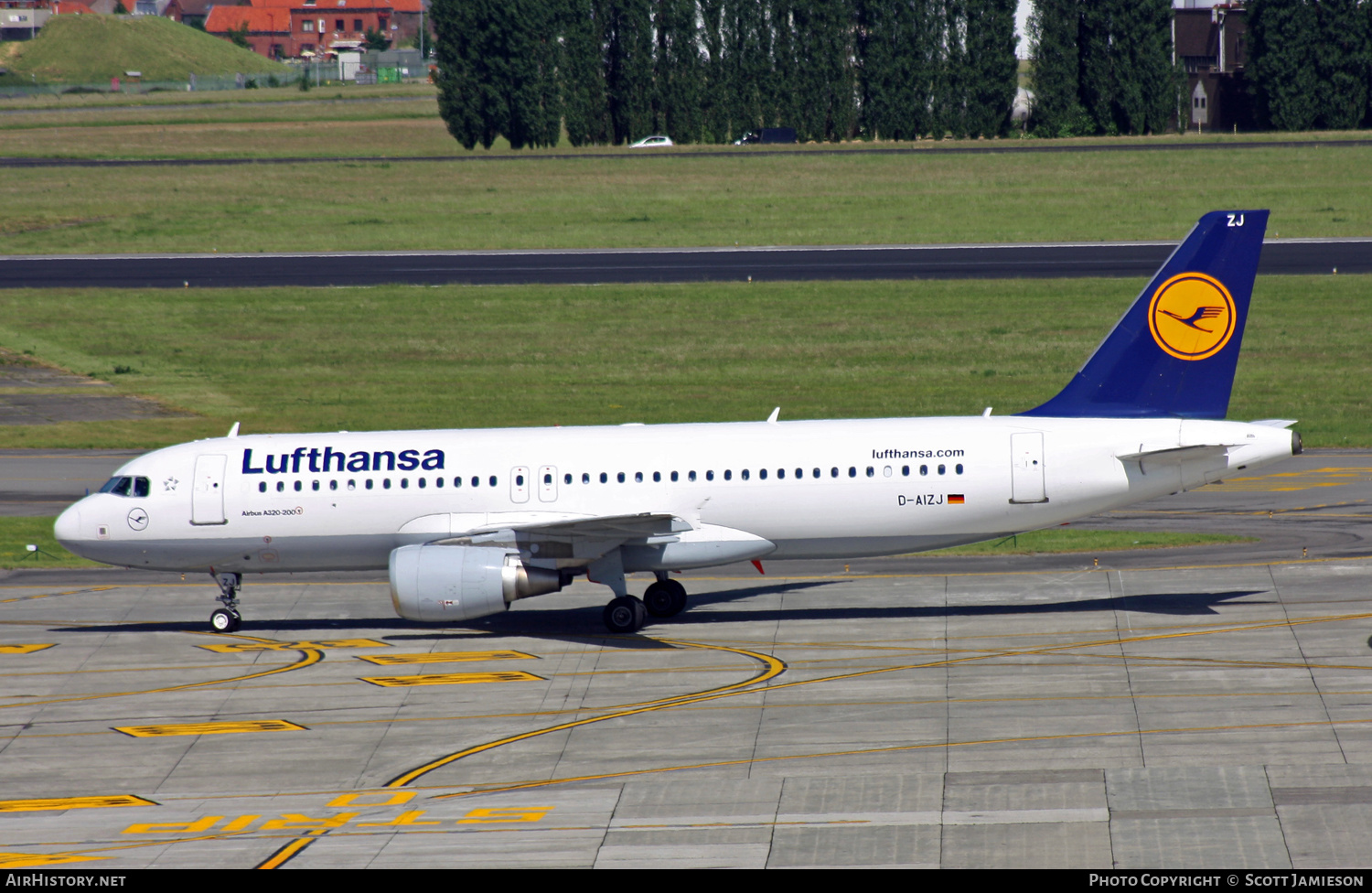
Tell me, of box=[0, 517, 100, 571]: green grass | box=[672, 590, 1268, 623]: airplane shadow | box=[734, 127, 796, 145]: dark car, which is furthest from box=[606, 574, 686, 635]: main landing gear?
box=[734, 127, 796, 145]: dark car

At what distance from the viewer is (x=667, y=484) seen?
103ft

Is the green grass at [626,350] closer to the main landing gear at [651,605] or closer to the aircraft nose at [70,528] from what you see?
the main landing gear at [651,605]

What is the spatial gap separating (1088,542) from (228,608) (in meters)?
20.8

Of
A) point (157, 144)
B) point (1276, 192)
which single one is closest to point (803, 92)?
point (1276, 192)

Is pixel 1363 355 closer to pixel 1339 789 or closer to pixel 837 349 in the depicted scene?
pixel 837 349

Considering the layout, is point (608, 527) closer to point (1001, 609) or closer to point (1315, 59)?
point (1001, 609)

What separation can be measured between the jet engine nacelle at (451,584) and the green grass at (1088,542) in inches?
502

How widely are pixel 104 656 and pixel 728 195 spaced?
6881 centimetres

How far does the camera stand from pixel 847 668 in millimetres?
28406

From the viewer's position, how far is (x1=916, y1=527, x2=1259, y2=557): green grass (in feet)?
123

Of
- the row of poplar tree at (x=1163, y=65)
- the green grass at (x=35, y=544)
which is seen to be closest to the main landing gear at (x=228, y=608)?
the green grass at (x=35, y=544)

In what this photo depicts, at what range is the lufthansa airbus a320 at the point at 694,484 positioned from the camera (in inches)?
1203

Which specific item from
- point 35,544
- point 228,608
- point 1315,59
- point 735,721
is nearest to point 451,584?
point 228,608

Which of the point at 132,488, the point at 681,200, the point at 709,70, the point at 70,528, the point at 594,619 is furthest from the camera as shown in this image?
the point at 709,70
